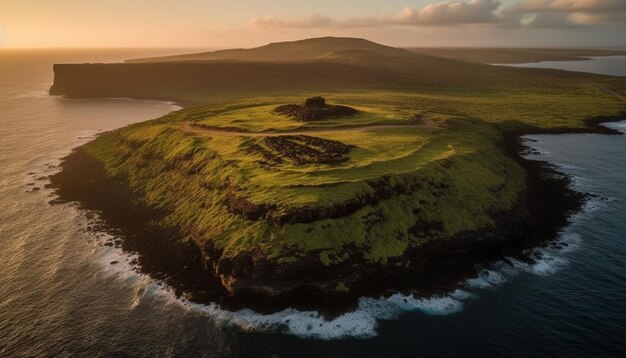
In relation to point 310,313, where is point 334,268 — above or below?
above

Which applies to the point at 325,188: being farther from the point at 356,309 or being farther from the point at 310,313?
the point at 310,313

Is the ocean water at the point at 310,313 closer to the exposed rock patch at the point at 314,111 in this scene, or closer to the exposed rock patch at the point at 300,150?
the exposed rock patch at the point at 300,150

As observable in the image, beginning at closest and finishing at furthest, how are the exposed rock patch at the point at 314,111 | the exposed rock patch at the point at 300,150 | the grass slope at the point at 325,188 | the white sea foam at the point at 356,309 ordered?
the white sea foam at the point at 356,309
the grass slope at the point at 325,188
the exposed rock patch at the point at 300,150
the exposed rock patch at the point at 314,111

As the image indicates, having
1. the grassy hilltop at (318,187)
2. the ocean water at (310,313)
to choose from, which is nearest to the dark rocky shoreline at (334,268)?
the grassy hilltop at (318,187)

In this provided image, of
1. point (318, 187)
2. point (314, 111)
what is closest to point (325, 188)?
point (318, 187)

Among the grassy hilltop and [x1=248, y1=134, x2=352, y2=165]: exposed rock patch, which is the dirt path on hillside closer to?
the grassy hilltop

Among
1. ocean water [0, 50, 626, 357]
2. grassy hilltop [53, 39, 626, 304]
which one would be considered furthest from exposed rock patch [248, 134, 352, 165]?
ocean water [0, 50, 626, 357]
